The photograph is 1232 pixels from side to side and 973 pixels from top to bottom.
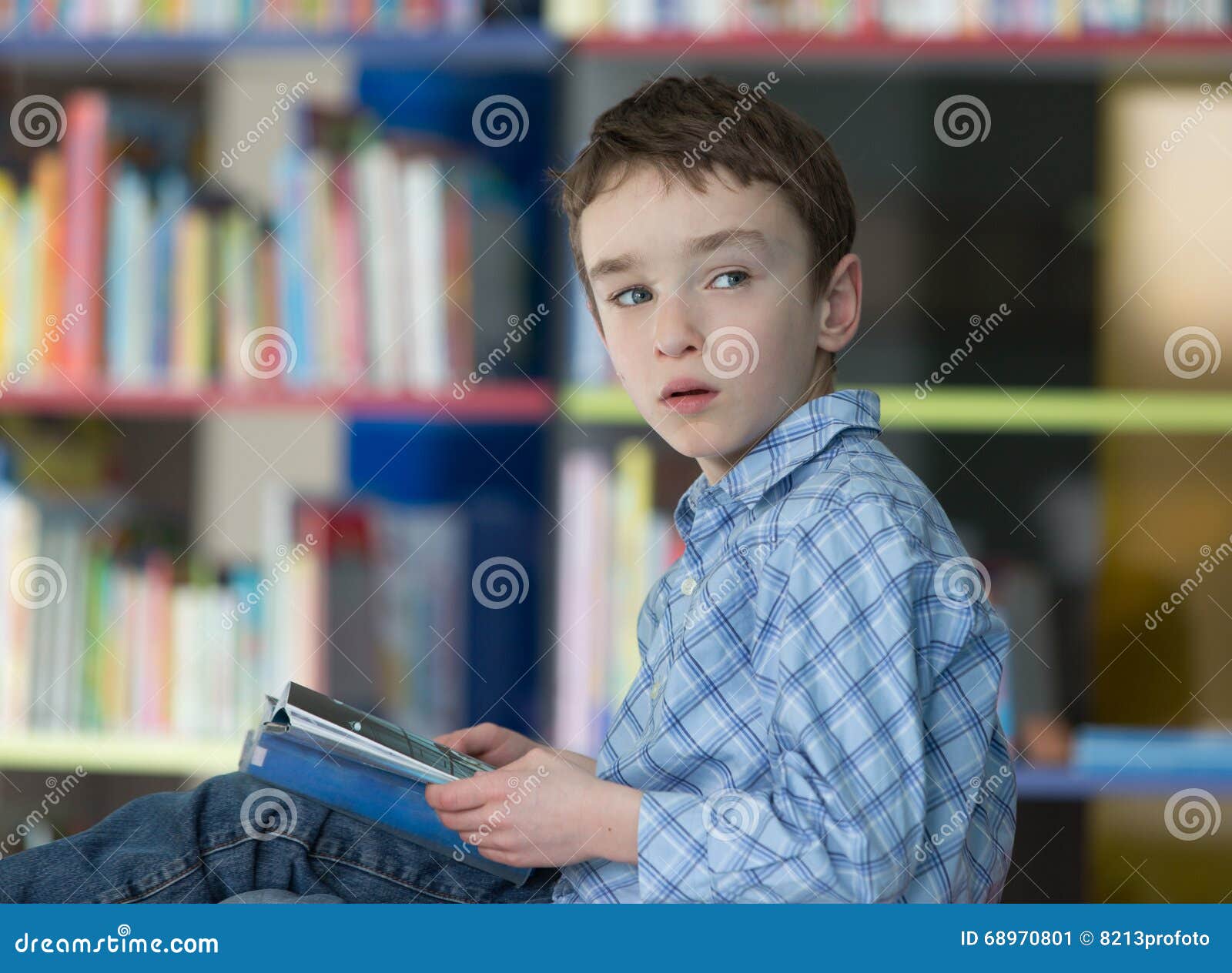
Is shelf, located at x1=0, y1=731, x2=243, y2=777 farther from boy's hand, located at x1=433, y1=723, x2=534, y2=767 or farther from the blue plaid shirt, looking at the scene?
the blue plaid shirt

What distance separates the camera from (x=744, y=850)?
0.74 meters

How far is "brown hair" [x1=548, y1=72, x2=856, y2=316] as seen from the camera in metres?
0.93

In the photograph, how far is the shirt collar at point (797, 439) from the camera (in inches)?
34.6

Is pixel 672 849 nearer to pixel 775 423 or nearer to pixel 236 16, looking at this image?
pixel 775 423

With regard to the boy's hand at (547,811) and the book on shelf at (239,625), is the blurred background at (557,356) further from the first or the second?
the boy's hand at (547,811)

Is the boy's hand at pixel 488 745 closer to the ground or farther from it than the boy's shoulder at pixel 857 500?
closer to the ground

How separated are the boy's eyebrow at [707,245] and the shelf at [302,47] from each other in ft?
2.74

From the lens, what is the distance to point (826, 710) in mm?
736

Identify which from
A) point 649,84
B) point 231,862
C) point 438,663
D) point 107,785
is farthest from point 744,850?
point 107,785

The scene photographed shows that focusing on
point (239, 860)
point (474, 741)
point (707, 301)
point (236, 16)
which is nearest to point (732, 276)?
point (707, 301)

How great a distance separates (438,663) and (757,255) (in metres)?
0.98

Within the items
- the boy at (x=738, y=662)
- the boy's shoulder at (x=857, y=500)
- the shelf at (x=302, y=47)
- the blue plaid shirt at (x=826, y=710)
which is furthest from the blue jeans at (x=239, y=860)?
the shelf at (x=302, y=47)

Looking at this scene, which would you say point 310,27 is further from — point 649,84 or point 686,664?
point 686,664

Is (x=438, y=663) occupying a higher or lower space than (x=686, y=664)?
higher
